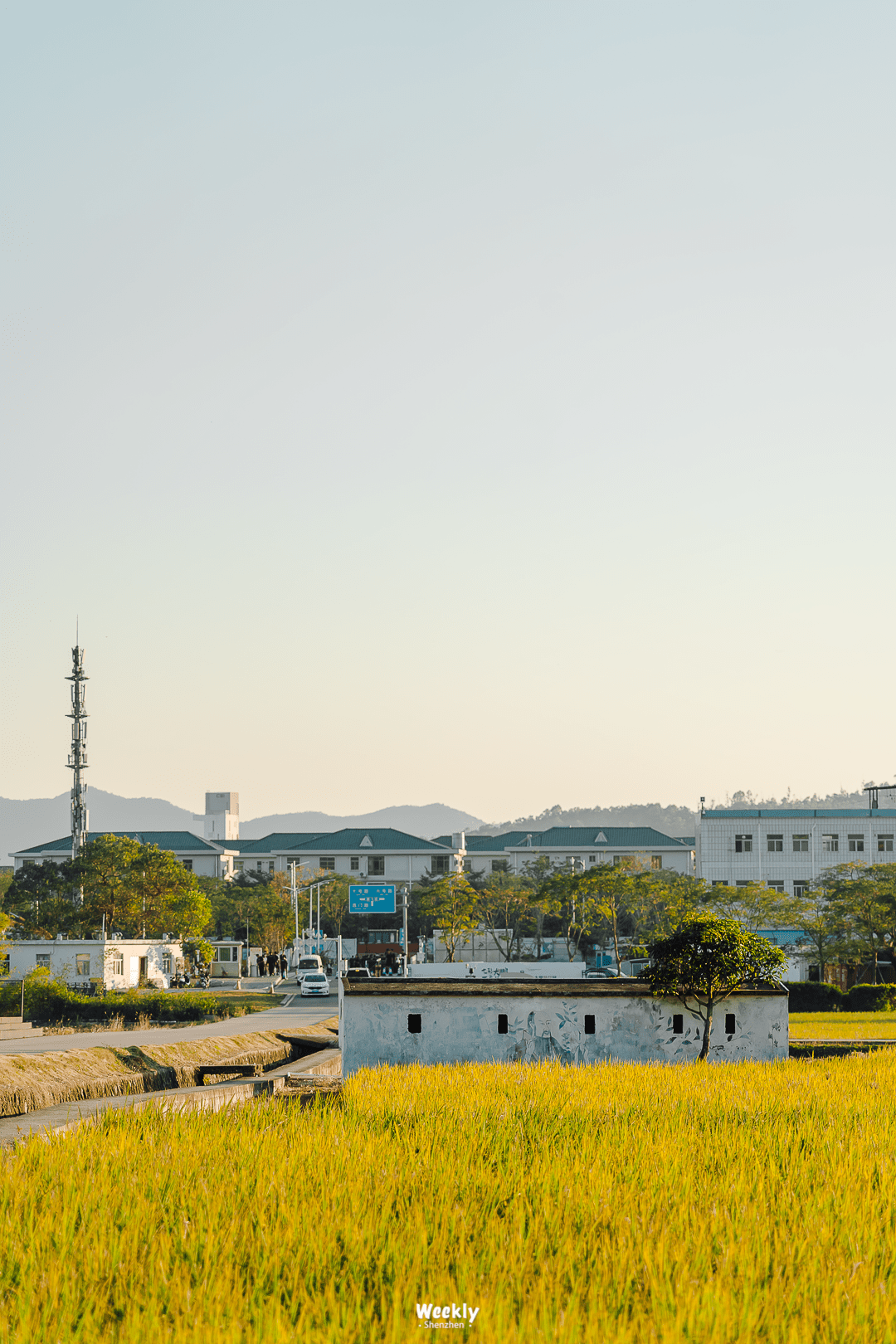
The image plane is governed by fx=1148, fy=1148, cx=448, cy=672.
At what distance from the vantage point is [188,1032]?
33562mm

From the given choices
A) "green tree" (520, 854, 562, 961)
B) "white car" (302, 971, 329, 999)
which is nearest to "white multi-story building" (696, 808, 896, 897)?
"green tree" (520, 854, 562, 961)

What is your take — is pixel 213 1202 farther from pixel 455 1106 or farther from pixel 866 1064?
pixel 866 1064

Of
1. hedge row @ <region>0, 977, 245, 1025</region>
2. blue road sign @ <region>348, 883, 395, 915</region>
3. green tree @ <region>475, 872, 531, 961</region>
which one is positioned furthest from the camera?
green tree @ <region>475, 872, 531, 961</region>

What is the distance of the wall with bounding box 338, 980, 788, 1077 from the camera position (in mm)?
21484

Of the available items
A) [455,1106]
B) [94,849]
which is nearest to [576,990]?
[455,1106]

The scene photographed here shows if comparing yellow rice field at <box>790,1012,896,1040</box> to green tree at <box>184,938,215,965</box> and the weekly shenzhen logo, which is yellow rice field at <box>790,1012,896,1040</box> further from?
green tree at <box>184,938,215,965</box>

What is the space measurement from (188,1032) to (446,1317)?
3016 cm

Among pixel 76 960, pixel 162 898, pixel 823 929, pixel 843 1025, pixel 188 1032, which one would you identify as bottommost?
pixel 76 960

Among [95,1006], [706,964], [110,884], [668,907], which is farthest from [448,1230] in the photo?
[668,907]

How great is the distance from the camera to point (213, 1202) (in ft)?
23.8

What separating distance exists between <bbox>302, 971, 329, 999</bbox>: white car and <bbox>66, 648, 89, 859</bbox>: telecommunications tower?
47.8 m

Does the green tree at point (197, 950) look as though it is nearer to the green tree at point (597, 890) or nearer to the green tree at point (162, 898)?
the green tree at point (162, 898)

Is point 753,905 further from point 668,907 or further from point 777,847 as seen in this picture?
point 777,847

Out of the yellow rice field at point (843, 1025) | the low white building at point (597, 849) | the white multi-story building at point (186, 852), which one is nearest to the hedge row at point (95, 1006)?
the yellow rice field at point (843, 1025)
